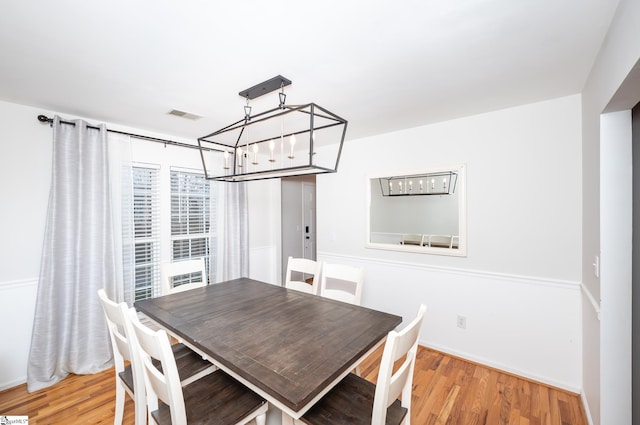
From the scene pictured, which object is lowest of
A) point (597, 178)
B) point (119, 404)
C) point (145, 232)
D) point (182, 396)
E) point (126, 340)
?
point (119, 404)

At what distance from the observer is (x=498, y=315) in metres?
2.52

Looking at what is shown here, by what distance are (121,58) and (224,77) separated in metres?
0.59

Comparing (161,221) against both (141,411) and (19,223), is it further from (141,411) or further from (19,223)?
(141,411)

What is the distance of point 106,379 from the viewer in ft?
7.95

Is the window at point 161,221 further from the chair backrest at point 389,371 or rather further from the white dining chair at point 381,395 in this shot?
the chair backrest at point 389,371

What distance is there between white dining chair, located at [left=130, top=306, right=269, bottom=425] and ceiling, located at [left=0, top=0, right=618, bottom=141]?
145 centimetres

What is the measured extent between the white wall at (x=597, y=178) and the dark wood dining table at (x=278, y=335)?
1.18 m

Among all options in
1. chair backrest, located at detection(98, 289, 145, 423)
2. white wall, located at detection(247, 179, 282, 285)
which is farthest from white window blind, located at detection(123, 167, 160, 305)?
chair backrest, located at detection(98, 289, 145, 423)

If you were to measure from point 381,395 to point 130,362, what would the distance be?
1.47 metres

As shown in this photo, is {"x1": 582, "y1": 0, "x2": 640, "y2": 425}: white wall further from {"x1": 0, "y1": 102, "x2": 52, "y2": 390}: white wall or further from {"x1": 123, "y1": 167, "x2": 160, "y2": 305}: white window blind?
{"x1": 0, "y1": 102, "x2": 52, "y2": 390}: white wall

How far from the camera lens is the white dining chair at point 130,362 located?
1.39m

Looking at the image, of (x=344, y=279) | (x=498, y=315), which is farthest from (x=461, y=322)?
(x=344, y=279)

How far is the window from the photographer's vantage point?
9.91 feet

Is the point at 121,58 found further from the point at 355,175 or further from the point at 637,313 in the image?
the point at 637,313
